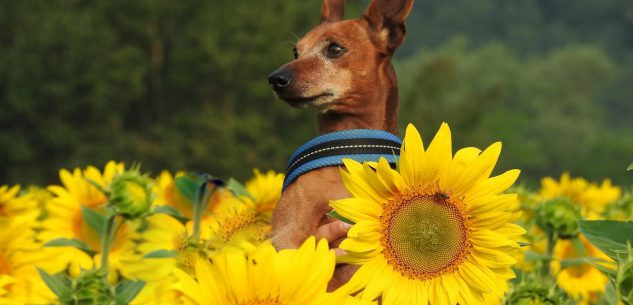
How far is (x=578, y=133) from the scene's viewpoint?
7038 centimetres

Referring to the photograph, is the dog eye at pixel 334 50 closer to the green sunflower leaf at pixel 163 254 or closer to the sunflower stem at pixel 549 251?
the green sunflower leaf at pixel 163 254

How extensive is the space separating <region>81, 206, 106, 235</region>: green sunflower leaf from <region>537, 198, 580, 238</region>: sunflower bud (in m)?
1.47

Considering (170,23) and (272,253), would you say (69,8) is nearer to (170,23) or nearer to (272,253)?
(170,23)

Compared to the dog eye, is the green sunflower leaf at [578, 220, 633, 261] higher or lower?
lower

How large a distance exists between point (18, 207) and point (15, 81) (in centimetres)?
2665

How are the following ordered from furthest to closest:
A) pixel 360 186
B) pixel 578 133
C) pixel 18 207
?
pixel 578 133 < pixel 18 207 < pixel 360 186

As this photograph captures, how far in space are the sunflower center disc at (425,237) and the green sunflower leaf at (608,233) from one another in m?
0.27

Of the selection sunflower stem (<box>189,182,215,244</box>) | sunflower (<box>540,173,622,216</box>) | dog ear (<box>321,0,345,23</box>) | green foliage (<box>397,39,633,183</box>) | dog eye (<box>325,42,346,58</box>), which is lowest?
sunflower stem (<box>189,182,215,244</box>)

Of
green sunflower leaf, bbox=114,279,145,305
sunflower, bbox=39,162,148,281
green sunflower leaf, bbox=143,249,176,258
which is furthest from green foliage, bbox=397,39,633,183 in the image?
green sunflower leaf, bbox=114,279,145,305

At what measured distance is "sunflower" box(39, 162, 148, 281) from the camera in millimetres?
3535

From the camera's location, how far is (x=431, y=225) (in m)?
2.04

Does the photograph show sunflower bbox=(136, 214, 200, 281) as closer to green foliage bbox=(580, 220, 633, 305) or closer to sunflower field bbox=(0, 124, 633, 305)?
sunflower field bbox=(0, 124, 633, 305)

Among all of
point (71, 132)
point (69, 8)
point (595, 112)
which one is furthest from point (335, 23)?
point (595, 112)

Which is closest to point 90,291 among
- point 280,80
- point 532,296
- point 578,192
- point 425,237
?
point 280,80
